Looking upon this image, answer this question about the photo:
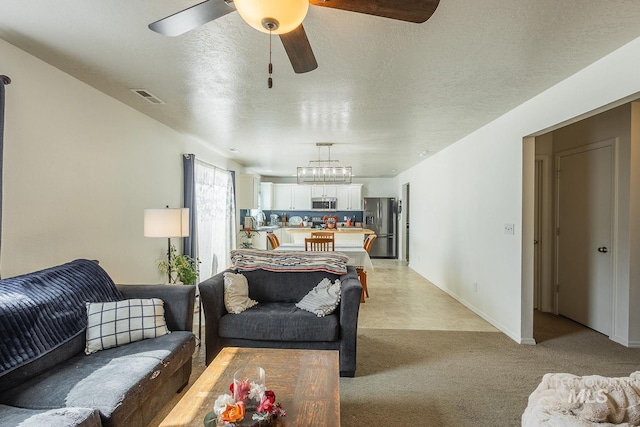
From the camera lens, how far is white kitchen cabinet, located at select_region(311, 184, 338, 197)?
9391 millimetres

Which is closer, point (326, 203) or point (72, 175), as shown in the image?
point (72, 175)

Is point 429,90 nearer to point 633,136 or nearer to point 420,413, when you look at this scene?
point 633,136

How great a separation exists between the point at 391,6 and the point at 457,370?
8.84 feet

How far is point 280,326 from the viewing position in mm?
2619

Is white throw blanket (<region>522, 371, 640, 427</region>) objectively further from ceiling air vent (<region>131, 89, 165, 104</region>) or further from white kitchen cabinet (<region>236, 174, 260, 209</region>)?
white kitchen cabinet (<region>236, 174, 260, 209</region>)

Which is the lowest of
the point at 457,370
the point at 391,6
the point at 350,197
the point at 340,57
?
the point at 457,370

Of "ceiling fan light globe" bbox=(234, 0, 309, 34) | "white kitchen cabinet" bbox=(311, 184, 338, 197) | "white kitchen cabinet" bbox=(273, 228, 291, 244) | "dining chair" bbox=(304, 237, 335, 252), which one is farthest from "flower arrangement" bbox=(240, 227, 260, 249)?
"ceiling fan light globe" bbox=(234, 0, 309, 34)

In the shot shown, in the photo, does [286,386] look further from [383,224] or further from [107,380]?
[383,224]

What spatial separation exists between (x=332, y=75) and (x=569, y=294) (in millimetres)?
4003

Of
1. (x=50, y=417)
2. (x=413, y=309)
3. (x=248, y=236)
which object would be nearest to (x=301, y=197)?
(x=248, y=236)

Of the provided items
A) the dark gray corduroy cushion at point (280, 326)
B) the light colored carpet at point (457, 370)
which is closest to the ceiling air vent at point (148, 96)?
the dark gray corduroy cushion at point (280, 326)

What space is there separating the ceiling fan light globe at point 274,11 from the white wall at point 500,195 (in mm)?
Result: 2250

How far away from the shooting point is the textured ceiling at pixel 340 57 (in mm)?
1743

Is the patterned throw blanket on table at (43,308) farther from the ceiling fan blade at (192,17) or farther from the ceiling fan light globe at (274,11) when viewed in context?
the ceiling fan light globe at (274,11)
